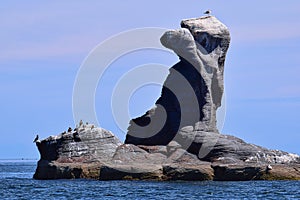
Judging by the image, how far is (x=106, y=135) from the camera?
89.9 m

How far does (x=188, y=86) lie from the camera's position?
304 feet

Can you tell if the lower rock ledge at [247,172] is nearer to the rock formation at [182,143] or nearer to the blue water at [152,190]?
the rock formation at [182,143]

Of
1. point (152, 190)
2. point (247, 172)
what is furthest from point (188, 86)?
point (152, 190)

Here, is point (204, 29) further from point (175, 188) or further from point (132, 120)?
point (175, 188)

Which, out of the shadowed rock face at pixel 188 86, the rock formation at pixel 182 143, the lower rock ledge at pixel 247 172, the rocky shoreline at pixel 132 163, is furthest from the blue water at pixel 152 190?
the shadowed rock face at pixel 188 86

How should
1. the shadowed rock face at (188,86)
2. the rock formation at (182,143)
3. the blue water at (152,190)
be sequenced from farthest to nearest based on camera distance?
1. the shadowed rock face at (188,86)
2. the rock formation at (182,143)
3. the blue water at (152,190)

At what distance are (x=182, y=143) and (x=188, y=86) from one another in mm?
9405

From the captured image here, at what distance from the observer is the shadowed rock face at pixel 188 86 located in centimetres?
9094

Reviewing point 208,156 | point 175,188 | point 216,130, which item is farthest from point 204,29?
point 175,188

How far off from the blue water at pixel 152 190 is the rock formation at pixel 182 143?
2.19m

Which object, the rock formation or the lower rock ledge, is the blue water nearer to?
the lower rock ledge

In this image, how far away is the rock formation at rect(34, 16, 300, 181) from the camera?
257ft

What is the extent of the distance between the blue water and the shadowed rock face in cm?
1363

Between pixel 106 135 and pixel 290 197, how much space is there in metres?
31.7
